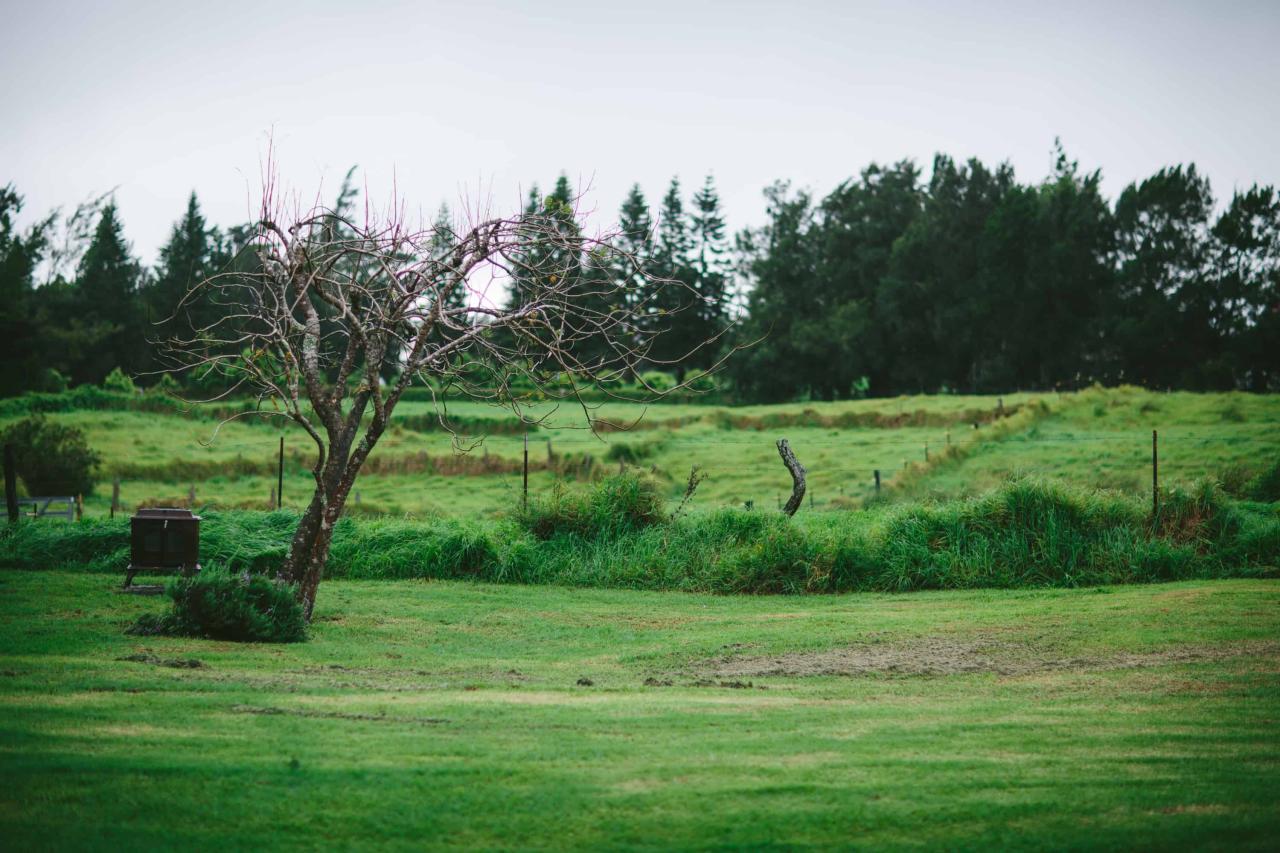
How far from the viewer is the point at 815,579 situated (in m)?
16.0

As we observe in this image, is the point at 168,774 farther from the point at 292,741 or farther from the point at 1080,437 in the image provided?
the point at 1080,437

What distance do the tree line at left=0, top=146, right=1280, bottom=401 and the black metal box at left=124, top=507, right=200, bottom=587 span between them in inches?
1450

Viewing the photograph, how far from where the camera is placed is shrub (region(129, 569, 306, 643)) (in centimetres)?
1072

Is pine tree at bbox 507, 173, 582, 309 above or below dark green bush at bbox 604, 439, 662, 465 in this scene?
above

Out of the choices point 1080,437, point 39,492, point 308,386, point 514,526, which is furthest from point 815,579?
point 39,492

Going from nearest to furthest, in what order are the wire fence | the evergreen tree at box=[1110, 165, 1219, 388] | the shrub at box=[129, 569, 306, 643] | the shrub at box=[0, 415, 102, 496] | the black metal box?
the shrub at box=[129, 569, 306, 643] < the black metal box < the wire fence < the shrub at box=[0, 415, 102, 496] < the evergreen tree at box=[1110, 165, 1219, 388]

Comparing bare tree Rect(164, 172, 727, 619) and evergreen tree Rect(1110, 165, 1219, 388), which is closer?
bare tree Rect(164, 172, 727, 619)

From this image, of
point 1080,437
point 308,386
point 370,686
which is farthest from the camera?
point 1080,437

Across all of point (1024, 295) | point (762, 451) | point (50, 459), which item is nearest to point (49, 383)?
point (50, 459)

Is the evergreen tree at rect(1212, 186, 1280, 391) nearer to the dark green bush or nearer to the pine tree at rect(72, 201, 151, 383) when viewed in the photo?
the dark green bush

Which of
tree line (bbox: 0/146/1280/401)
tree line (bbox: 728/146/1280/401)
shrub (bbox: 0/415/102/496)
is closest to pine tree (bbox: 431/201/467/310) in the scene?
shrub (bbox: 0/415/102/496)

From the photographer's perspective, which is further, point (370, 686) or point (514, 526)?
point (514, 526)

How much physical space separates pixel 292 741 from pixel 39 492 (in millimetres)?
26143

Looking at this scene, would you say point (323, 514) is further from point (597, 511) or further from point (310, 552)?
point (597, 511)
